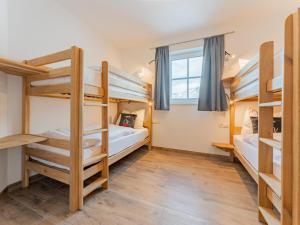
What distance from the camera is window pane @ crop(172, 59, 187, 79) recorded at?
122 inches

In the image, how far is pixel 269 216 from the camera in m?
1.01

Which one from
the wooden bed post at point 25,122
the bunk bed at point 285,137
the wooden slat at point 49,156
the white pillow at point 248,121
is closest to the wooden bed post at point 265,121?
the bunk bed at point 285,137

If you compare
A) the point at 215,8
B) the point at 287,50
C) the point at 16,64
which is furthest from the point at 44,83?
the point at 215,8

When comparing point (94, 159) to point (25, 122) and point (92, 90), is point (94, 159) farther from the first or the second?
point (25, 122)

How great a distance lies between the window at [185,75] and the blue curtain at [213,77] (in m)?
0.27

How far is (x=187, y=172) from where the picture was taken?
6.79 ft

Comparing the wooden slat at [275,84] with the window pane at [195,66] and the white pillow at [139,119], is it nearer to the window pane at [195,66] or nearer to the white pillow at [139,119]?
the window pane at [195,66]

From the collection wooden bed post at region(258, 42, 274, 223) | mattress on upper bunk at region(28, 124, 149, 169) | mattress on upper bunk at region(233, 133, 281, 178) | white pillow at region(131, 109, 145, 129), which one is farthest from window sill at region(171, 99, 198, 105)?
wooden bed post at region(258, 42, 274, 223)

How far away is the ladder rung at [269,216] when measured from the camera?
37.2 inches

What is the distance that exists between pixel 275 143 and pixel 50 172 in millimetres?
1949

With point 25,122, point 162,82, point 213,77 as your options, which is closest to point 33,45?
point 25,122

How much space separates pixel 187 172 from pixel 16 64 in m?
2.29

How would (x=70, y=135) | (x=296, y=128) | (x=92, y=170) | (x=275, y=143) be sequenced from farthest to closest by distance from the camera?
(x=92, y=170), (x=70, y=135), (x=275, y=143), (x=296, y=128)

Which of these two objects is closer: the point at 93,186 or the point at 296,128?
the point at 296,128
